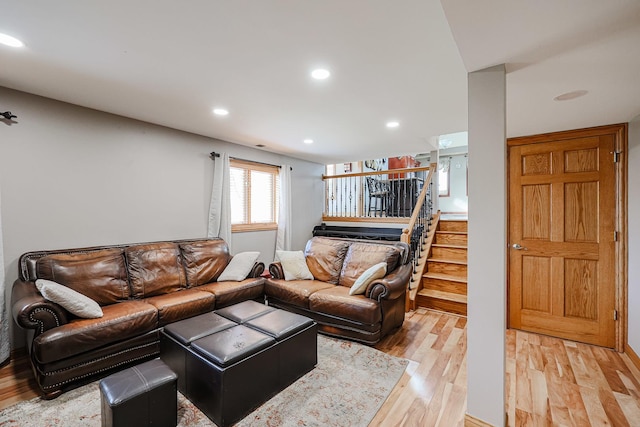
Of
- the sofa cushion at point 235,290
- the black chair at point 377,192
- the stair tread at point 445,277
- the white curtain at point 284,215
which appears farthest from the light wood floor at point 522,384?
the black chair at point 377,192

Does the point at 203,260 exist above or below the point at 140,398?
above

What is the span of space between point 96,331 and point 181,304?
Answer: 0.69 m

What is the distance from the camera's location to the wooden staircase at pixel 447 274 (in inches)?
143

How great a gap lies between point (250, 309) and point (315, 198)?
3.60 metres

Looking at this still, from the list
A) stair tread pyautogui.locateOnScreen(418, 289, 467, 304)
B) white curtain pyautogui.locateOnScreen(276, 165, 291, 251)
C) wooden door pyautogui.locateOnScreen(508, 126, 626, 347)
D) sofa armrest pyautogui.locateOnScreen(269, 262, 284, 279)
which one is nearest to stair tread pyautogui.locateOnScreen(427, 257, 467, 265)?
stair tread pyautogui.locateOnScreen(418, 289, 467, 304)

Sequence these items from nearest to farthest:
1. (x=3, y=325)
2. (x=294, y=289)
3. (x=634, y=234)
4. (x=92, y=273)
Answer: (x=3, y=325), (x=634, y=234), (x=92, y=273), (x=294, y=289)

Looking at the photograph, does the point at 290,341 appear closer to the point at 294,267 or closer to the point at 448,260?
the point at 294,267

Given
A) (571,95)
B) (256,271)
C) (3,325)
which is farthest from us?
(256,271)

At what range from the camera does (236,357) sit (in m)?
1.82

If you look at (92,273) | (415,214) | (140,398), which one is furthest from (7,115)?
(415,214)

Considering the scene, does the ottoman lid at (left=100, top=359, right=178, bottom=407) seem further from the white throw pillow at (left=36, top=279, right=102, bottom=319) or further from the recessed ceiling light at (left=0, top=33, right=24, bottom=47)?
the recessed ceiling light at (left=0, top=33, right=24, bottom=47)

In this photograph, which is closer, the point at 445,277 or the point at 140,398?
the point at 140,398

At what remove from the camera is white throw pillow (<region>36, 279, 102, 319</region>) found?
213cm

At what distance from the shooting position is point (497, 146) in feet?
5.35
